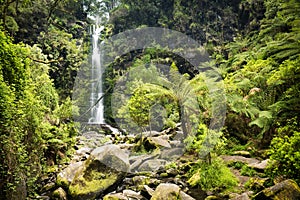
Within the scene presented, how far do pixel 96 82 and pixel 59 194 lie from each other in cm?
1591

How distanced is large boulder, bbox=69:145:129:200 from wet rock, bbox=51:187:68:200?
0.16 m

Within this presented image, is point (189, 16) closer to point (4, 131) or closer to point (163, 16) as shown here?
point (163, 16)

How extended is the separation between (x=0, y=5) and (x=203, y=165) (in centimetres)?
598

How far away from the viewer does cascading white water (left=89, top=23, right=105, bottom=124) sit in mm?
19953

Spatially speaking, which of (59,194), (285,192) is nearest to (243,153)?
(285,192)

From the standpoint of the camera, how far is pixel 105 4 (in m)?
25.0

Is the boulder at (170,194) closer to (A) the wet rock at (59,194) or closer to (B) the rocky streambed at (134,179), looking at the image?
(B) the rocky streambed at (134,179)

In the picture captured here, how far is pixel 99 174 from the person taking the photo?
6.64 m

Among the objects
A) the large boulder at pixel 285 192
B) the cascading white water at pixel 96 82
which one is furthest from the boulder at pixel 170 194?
the cascading white water at pixel 96 82

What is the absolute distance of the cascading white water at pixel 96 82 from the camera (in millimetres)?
19953

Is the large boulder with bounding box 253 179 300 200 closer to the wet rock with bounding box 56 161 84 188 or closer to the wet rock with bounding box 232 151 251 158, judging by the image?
the wet rock with bounding box 232 151 251 158

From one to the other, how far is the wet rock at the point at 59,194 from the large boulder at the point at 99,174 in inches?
6.4

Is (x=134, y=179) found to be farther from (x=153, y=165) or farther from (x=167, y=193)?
(x=167, y=193)

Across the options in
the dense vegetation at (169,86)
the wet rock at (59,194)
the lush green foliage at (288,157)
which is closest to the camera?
the lush green foliage at (288,157)
